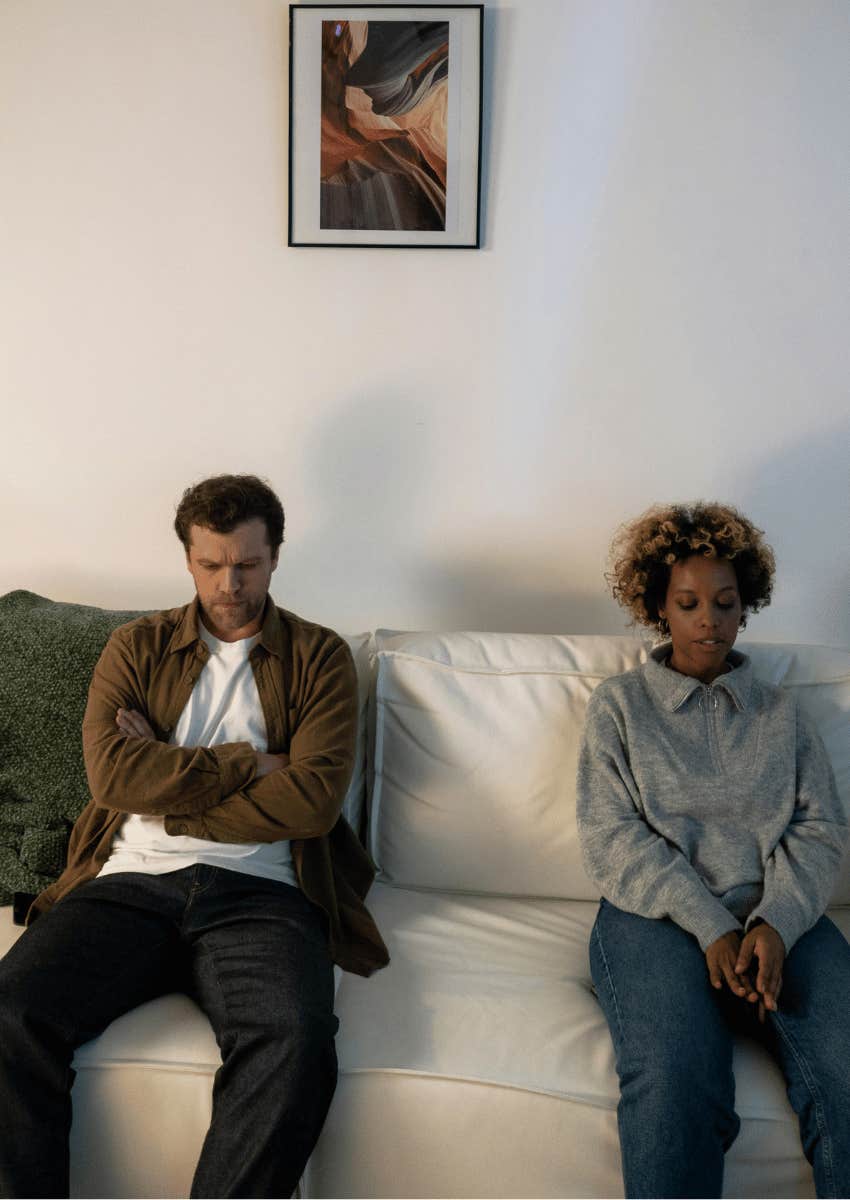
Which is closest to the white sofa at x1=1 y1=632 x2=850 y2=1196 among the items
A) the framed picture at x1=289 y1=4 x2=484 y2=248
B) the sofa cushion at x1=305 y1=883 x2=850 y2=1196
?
the sofa cushion at x1=305 y1=883 x2=850 y2=1196

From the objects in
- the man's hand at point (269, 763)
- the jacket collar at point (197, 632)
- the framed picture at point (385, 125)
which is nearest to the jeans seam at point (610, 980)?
the man's hand at point (269, 763)

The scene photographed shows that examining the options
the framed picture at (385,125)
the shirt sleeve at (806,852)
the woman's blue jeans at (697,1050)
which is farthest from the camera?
the framed picture at (385,125)

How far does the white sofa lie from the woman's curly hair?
0.12 meters

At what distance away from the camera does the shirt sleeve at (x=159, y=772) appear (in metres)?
1.71

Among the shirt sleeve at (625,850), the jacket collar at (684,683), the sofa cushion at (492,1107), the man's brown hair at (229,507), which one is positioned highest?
the man's brown hair at (229,507)

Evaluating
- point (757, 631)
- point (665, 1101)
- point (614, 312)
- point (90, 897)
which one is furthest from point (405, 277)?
point (665, 1101)

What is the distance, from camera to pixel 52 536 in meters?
2.43

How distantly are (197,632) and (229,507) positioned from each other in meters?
0.23

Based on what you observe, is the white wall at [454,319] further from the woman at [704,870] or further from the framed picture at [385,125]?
the woman at [704,870]

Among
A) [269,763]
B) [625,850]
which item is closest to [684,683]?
[625,850]

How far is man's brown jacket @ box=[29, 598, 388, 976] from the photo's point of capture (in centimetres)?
172

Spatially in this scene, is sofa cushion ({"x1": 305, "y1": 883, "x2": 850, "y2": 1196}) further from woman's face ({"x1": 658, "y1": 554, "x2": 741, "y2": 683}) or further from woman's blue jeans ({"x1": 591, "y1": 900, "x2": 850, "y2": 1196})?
woman's face ({"x1": 658, "y1": 554, "x2": 741, "y2": 683})

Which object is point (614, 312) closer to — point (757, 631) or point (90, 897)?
point (757, 631)

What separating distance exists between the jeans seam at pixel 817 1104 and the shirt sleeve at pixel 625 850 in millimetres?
174
